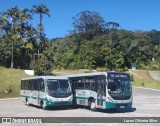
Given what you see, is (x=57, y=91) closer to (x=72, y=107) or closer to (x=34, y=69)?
(x=72, y=107)

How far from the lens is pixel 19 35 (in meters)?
67.8

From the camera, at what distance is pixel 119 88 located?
76.5 feet

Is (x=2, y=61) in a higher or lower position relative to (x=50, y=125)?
higher

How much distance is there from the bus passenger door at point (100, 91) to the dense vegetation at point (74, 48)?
118 feet

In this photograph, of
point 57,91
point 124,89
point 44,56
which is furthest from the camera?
point 44,56

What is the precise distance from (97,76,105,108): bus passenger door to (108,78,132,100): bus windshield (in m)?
0.55

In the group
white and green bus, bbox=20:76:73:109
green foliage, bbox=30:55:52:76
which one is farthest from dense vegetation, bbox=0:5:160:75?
Answer: white and green bus, bbox=20:76:73:109

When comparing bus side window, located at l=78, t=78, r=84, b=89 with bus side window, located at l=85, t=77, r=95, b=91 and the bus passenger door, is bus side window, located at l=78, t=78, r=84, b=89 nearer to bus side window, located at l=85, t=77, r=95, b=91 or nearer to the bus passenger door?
bus side window, located at l=85, t=77, r=95, b=91

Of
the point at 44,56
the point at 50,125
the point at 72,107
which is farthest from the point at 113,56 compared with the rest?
the point at 50,125

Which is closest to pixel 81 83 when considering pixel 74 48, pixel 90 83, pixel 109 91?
pixel 90 83

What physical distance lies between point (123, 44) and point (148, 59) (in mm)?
9014

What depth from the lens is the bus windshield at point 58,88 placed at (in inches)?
1010

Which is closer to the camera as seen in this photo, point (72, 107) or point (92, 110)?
point (92, 110)

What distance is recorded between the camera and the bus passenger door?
76.6 feet
